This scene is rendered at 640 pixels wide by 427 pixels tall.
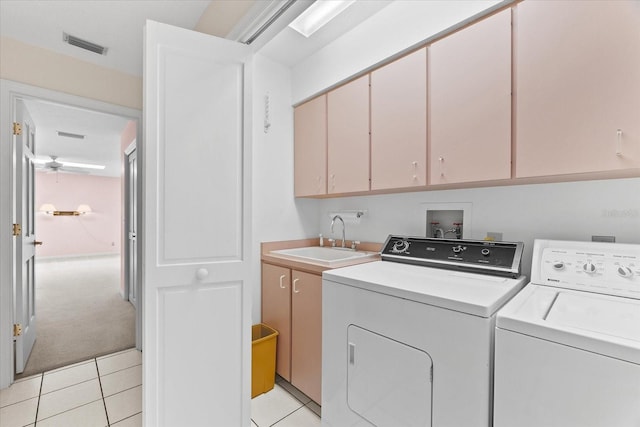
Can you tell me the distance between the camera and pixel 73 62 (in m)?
2.31

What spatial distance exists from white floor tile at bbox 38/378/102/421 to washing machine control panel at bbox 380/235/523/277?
89.9 inches

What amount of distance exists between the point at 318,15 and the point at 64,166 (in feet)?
27.4

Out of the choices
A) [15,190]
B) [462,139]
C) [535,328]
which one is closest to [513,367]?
[535,328]

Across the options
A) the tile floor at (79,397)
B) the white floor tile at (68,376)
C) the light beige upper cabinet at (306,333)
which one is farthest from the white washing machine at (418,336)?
the white floor tile at (68,376)

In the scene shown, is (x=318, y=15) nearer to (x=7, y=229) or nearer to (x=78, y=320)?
(x=7, y=229)

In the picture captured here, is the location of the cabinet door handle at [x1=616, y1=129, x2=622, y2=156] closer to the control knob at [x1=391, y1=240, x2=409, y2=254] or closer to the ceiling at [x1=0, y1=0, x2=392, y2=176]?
the control knob at [x1=391, y1=240, x2=409, y2=254]

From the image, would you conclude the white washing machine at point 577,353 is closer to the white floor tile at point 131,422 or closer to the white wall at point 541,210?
the white wall at point 541,210

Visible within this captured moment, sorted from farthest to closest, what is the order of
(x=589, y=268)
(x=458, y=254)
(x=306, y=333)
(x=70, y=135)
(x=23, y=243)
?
1. (x=70, y=135)
2. (x=23, y=243)
3. (x=306, y=333)
4. (x=458, y=254)
5. (x=589, y=268)

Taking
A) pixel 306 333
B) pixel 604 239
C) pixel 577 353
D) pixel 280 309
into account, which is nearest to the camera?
pixel 577 353

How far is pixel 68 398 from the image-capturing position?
190cm

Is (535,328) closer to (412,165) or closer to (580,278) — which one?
(580,278)

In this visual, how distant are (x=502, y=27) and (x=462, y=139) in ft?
1.80

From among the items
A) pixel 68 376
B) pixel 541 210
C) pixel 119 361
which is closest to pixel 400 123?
pixel 541 210

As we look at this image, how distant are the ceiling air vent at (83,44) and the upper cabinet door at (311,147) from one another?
1.62m
